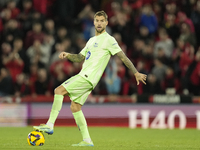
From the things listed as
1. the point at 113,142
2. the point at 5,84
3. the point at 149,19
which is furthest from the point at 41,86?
the point at 113,142

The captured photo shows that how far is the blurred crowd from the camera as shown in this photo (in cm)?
1595

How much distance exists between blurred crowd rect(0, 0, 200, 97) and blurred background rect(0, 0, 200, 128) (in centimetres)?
4

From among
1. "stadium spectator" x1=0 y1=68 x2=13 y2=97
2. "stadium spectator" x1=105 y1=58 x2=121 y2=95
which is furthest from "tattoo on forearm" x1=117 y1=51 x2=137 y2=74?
"stadium spectator" x1=0 y1=68 x2=13 y2=97

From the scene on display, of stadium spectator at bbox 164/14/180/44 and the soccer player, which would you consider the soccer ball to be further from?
stadium spectator at bbox 164/14/180/44

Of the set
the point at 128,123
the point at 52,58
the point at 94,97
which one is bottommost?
the point at 128,123

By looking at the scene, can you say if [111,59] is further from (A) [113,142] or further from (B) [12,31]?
(A) [113,142]

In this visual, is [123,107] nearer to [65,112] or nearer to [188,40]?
[65,112]

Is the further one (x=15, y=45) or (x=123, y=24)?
(x=123, y=24)

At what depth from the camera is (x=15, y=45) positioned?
17.0 m

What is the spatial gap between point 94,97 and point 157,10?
5629 mm

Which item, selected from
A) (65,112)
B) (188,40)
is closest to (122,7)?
(188,40)

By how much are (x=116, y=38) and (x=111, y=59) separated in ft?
3.50

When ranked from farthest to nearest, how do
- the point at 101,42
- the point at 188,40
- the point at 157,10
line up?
1. the point at 157,10
2. the point at 188,40
3. the point at 101,42

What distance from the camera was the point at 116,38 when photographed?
16891 mm
